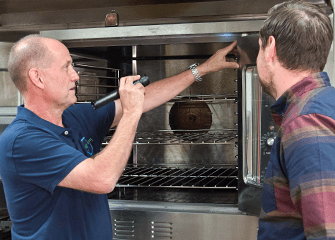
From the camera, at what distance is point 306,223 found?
738 millimetres

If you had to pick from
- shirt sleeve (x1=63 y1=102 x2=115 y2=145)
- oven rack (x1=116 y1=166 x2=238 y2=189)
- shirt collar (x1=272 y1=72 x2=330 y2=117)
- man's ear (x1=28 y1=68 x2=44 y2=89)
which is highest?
man's ear (x1=28 y1=68 x2=44 y2=89)

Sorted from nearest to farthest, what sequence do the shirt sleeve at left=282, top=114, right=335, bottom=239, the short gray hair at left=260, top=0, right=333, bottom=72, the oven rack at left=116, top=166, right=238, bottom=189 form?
the shirt sleeve at left=282, top=114, right=335, bottom=239
the short gray hair at left=260, top=0, right=333, bottom=72
the oven rack at left=116, top=166, right=238, bottom=189

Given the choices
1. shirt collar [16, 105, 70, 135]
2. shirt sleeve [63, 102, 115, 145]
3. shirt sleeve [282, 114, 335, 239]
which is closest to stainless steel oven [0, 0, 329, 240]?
shirt sleeve [63, 102, 115, 145]

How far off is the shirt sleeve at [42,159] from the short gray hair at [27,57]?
0.24 metres

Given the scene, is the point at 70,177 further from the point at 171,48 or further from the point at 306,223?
the point at 171,48

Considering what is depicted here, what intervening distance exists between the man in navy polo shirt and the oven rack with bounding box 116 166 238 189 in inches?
20.9

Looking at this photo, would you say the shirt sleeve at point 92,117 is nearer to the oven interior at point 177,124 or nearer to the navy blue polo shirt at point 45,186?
the navy blue polo shirt at point 45,186

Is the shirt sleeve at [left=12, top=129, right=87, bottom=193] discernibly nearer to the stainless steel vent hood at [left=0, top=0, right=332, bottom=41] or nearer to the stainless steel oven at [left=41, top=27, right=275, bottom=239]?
the stainless steel oven at [left=41, top=27, right=275, bottom=239]

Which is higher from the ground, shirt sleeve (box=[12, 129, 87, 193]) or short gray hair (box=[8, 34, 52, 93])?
short gray hair (box=[8, 34, 52, 93])

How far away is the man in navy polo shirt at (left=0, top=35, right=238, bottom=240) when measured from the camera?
3.94 feet

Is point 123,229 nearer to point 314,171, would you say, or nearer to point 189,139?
point 189,139

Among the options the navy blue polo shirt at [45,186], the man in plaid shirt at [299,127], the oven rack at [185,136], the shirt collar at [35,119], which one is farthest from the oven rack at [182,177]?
the man in plaid shirt at [299,127]

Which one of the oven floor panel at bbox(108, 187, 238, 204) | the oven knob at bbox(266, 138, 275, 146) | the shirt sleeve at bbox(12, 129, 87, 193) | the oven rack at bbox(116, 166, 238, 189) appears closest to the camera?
the shirt sleeve at bbox(12, 129, 87, 193)

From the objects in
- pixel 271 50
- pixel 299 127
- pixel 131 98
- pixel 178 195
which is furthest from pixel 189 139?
pixel 299 127
